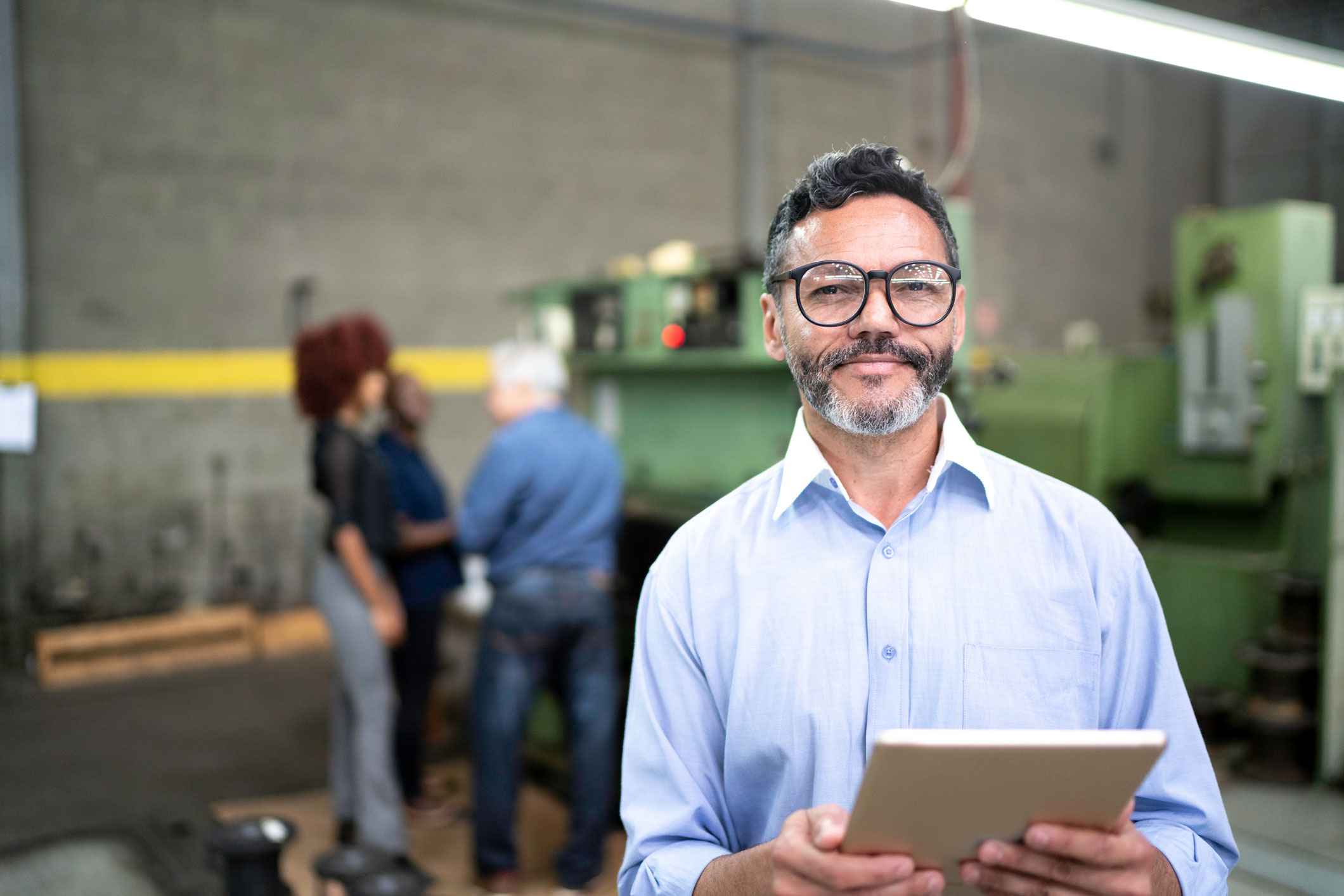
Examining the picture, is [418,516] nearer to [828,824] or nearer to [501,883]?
[501,883]

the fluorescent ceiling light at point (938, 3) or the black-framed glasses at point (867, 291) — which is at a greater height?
the fluorescent ceiling light at point (938, 3)

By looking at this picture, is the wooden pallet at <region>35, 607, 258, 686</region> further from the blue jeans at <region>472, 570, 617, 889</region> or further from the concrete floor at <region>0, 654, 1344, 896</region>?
the blue jeans at <region>472, 570, 617, 889</region>

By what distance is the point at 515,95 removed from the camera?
23.0 ft

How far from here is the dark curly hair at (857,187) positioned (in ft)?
3.75

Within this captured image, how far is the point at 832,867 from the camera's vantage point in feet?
2.98

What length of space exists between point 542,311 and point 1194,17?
2995 millimetres

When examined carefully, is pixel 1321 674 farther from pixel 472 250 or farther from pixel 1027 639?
pixel 472 250

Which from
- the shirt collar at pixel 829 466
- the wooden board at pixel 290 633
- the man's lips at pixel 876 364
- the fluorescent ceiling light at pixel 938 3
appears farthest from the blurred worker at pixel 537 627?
the wooden board at pixel 290 633

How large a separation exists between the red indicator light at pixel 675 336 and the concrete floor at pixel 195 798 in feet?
5.85

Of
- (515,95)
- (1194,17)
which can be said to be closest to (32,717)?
(515,95)

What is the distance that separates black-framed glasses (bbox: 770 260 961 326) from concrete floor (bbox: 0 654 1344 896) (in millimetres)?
2540

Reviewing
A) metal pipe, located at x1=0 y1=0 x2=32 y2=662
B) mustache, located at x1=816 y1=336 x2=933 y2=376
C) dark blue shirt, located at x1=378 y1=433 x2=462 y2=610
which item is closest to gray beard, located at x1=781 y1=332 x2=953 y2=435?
mustache, located at x1=816 y1=336 x2=933 y2=376

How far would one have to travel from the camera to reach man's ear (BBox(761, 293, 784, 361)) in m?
1.23

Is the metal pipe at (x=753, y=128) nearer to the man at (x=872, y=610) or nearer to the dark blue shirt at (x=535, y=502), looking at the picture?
the dark blue shirt at (x=535, y=502)
